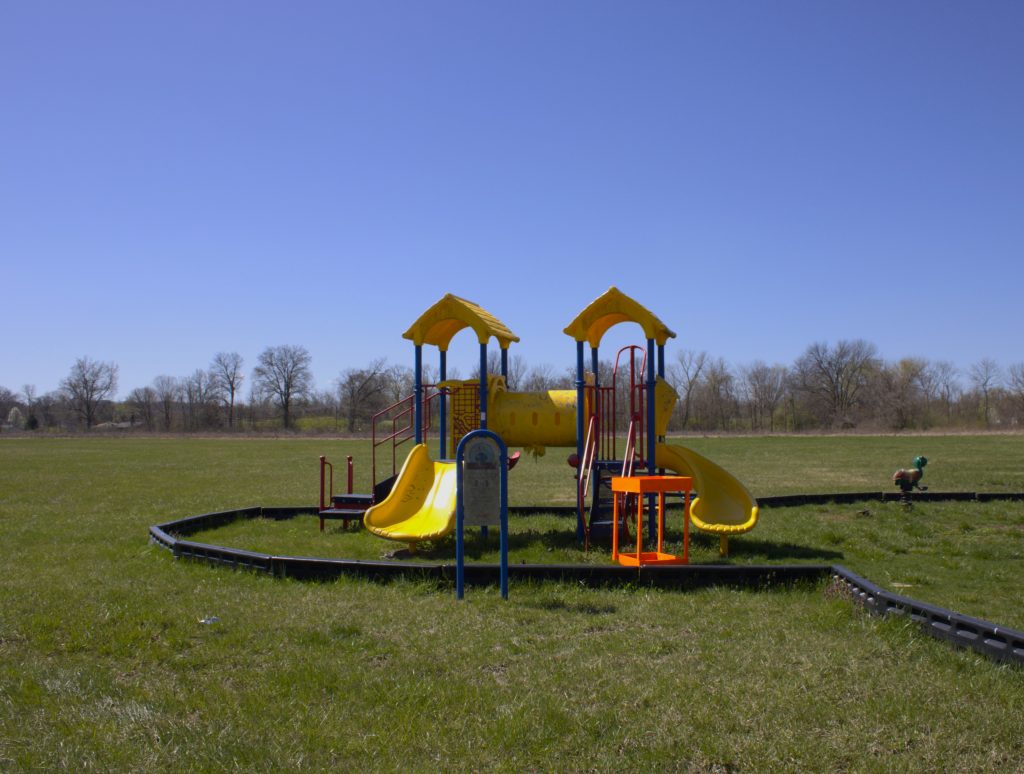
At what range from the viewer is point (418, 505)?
1129cm

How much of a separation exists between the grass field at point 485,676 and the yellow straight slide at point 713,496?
479 millimetres

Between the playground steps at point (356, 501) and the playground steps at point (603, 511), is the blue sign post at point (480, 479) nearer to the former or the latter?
the playground steps at point (603, 511)

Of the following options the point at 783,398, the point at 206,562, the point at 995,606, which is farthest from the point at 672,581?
the point at 783,398

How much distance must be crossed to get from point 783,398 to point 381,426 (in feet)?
156

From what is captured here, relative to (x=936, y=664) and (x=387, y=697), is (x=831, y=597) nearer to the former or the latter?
(x=936, y=664)

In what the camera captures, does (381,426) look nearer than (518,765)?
No

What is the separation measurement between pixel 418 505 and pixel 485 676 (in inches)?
229

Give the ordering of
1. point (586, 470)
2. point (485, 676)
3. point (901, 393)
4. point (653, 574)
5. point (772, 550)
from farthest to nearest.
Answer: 1. point (901, 393)
2. point (586, 470)
3. point (772, 550)
4. point (653, 574)
5. point (485, 676)

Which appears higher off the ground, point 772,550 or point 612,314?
point 612,314

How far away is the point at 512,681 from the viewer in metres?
5.46

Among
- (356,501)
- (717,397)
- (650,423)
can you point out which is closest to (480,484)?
(650,423)

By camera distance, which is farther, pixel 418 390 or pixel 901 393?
pixel 901 393

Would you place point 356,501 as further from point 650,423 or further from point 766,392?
point 766,392

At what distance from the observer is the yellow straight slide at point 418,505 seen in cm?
1048
